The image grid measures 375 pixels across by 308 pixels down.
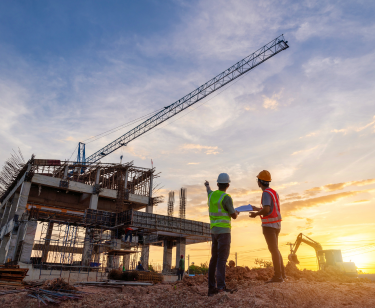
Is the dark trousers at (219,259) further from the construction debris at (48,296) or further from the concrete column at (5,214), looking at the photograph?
the concrete column at (5,214)

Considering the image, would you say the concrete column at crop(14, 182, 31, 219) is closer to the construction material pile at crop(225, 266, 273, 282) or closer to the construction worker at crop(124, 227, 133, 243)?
the construction worker at crop(124, 227, 133, 243)

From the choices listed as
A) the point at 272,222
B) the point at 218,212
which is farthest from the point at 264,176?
the point at 218,212

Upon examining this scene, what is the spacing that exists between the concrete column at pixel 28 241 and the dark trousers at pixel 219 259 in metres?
26.4

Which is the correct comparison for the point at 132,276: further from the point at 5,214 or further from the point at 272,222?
the point at 5,214

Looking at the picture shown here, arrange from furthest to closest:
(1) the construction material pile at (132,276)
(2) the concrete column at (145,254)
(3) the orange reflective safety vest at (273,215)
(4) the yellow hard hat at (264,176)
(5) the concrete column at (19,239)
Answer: (2) the concrete column at (145,254), (5) the concrete column at (19,239), (1) the construction material pile at (132,276), (4) the yellow hard hat at (264,176), (3) the orange reflective safety vest at (273,215)

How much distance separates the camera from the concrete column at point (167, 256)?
33.8 meters

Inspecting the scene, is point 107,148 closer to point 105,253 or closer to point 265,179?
point 105,253

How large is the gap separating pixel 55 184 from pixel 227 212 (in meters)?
34.3

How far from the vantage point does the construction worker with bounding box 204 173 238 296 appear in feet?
14.6

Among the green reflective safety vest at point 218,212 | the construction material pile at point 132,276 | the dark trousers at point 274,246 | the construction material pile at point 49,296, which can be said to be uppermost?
the green reflective safety vest at point 218,212

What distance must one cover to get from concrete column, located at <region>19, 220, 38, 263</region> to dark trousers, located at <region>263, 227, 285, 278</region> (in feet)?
87.5

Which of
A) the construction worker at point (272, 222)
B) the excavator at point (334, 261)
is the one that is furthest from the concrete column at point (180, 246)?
the construction worker at point (272, 222)

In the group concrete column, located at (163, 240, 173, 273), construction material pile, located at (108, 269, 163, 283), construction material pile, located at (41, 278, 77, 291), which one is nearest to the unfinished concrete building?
concrete column, located at (163, 240, 173, 273)

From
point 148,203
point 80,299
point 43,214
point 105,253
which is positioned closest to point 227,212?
point 80,299
